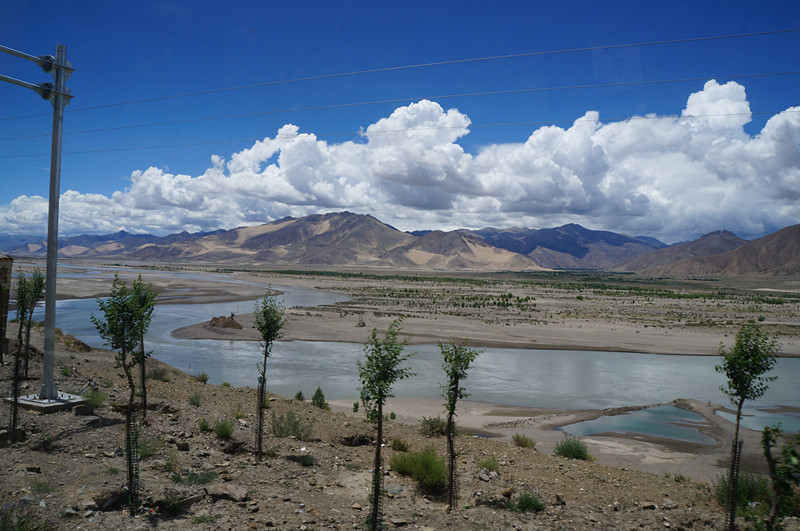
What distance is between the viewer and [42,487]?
8094 mm

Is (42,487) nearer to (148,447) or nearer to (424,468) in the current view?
(148,447)

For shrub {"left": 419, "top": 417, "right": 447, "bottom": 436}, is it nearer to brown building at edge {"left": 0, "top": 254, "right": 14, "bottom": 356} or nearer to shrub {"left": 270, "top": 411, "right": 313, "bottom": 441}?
shrub {"left": 270, "top": 411, "right": 313, "bottom": 441}

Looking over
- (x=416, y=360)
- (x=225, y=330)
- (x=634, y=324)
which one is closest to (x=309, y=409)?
(x=416, y=360)

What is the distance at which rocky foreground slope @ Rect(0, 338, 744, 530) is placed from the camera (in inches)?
325

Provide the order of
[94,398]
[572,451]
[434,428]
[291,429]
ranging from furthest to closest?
1. [434,428]
2. [572,451]
3. [291,429]
4. [94,398]

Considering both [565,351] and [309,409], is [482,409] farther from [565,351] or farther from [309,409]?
[565,351]

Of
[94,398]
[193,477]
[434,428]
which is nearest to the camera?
[193,477]

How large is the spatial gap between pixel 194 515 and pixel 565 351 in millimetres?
31856

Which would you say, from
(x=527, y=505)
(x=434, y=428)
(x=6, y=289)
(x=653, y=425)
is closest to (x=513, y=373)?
(x=653, y=425)

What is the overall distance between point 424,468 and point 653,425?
40.7ft

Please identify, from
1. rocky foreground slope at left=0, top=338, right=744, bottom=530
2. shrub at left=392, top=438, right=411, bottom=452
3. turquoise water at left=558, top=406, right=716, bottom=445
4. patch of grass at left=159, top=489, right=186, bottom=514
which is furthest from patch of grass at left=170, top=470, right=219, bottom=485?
turquoise water at left=558, top=406, right=716, bottom=445

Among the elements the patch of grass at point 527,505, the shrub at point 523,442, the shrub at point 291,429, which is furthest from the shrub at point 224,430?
the shrub at point 523,442

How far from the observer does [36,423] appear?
10578 mm

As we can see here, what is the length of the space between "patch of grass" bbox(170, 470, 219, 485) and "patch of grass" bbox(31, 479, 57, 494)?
1976 millimetres
